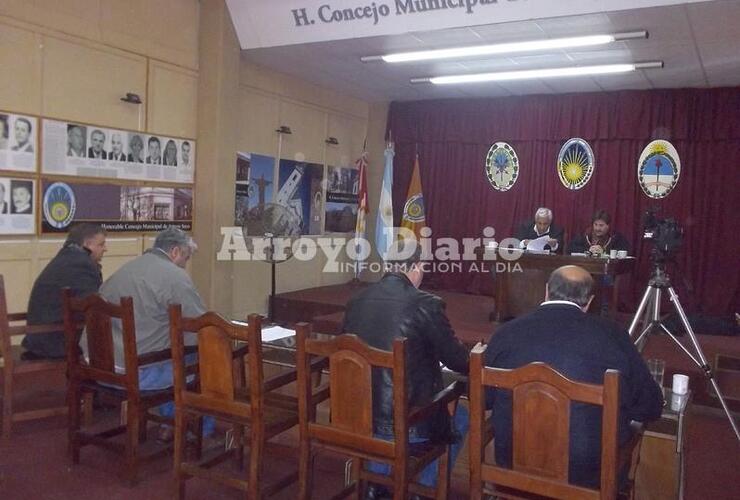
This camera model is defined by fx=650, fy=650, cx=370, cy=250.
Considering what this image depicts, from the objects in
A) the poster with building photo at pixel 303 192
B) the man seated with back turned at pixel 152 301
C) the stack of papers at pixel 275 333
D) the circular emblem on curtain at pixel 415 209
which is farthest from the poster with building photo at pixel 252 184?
the man seated with back turned at pixel 152 301

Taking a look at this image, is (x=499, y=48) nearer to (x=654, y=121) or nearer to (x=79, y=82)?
(x=654, y=121)

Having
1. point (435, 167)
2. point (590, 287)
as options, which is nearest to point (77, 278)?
point (590, 287)

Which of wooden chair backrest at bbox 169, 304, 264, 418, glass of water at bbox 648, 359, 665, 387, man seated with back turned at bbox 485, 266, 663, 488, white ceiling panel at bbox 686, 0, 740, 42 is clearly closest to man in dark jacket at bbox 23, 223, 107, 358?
wooden chair backrest at bbox 169, 304, 264, 418

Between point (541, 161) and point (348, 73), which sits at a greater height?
point (348, 73)

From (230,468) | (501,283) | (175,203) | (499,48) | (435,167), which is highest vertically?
(499,48)

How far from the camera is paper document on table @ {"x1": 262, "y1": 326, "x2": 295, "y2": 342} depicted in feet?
10.7

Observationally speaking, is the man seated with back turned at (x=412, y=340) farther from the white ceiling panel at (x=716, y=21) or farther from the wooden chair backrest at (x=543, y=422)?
the white ceiling panel at (x=716, y=21)

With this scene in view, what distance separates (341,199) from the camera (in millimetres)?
8336

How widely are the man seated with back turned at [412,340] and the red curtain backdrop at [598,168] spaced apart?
4.22 meters

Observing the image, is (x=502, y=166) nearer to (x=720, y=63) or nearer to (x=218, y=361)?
(x=720, y=63)

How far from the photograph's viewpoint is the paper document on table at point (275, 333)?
3.25 meters

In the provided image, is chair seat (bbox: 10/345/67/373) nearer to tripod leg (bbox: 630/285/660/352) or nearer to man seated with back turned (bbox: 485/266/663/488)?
man seated with back turned (bbox: 485/266/663/488)

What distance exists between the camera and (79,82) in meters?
5.11

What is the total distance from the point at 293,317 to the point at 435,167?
282 cm
